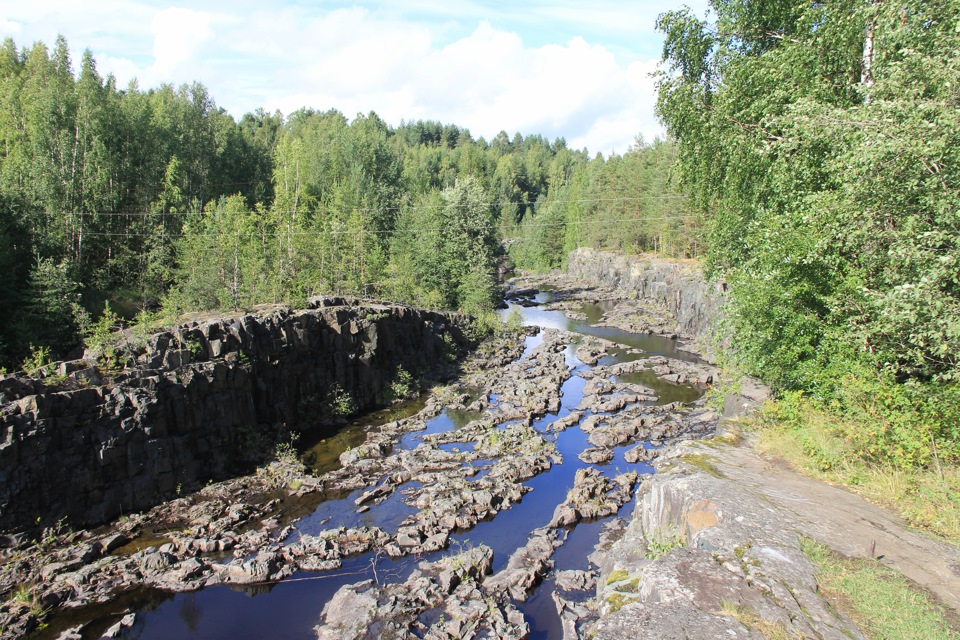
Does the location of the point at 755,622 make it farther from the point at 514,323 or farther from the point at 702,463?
the point at 514,323

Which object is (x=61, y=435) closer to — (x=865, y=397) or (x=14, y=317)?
(x=14, y=317)

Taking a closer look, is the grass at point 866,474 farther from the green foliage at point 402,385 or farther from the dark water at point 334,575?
the green foliage at point 402,385

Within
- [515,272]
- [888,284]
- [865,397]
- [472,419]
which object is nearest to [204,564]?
[472,419]

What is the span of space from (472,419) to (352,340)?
877 cm

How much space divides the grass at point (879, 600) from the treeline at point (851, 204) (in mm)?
3658

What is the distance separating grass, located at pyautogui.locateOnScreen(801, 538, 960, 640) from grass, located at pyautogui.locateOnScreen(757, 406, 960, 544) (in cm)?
206

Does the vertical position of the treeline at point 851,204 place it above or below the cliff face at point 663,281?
above

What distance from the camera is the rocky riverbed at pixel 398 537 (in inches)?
570

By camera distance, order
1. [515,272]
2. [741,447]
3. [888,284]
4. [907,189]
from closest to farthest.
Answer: [907,189]
[888,284]
[741,447]
[515,272]

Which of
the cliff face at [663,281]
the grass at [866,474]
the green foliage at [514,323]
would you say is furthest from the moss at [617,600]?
the green foliage at [514,323]

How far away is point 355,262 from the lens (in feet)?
151

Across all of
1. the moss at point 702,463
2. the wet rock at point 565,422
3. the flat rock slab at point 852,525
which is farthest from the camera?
the wet rock at point 565,422

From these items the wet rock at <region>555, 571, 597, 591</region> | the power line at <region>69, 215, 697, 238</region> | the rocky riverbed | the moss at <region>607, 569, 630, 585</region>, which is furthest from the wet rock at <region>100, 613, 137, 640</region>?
the power line at <region>69, 215, 697, 238</region>

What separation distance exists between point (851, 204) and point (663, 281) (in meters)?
56.4
